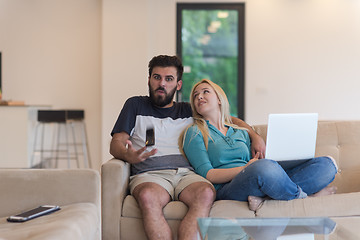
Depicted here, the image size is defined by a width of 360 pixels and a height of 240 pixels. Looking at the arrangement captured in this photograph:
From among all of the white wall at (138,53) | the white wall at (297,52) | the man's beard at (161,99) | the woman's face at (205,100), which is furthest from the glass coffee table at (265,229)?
the white wall at (297,52)

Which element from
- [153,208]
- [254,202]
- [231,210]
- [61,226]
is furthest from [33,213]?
[254,202]

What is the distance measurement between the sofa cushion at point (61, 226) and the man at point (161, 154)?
314 millimetres

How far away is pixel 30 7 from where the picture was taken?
654 centimetres

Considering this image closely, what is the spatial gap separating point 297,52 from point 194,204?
4.53m

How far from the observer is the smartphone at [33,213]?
202 cm

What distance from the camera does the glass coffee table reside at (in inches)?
65.9

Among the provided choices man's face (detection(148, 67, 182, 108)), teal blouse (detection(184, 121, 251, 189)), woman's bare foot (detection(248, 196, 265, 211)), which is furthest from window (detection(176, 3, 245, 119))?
woman's bare foot (detection(248, 196, 265, 211))

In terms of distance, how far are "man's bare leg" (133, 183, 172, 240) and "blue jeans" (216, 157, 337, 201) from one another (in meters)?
0.35

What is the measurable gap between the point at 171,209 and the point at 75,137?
4.46 meters

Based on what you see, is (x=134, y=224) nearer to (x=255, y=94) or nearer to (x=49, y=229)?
(x=49, y=229)

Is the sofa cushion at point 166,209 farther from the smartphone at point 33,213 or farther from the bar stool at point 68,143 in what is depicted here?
the bar stool at point 68,143

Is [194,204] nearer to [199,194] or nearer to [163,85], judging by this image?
[199,194]

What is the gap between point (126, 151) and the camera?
2.58 metres

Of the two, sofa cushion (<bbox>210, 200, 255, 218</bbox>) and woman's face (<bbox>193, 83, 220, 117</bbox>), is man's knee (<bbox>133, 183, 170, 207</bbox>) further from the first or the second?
woman's face (<bbox>193, 83, 220, 117</bbox>)
